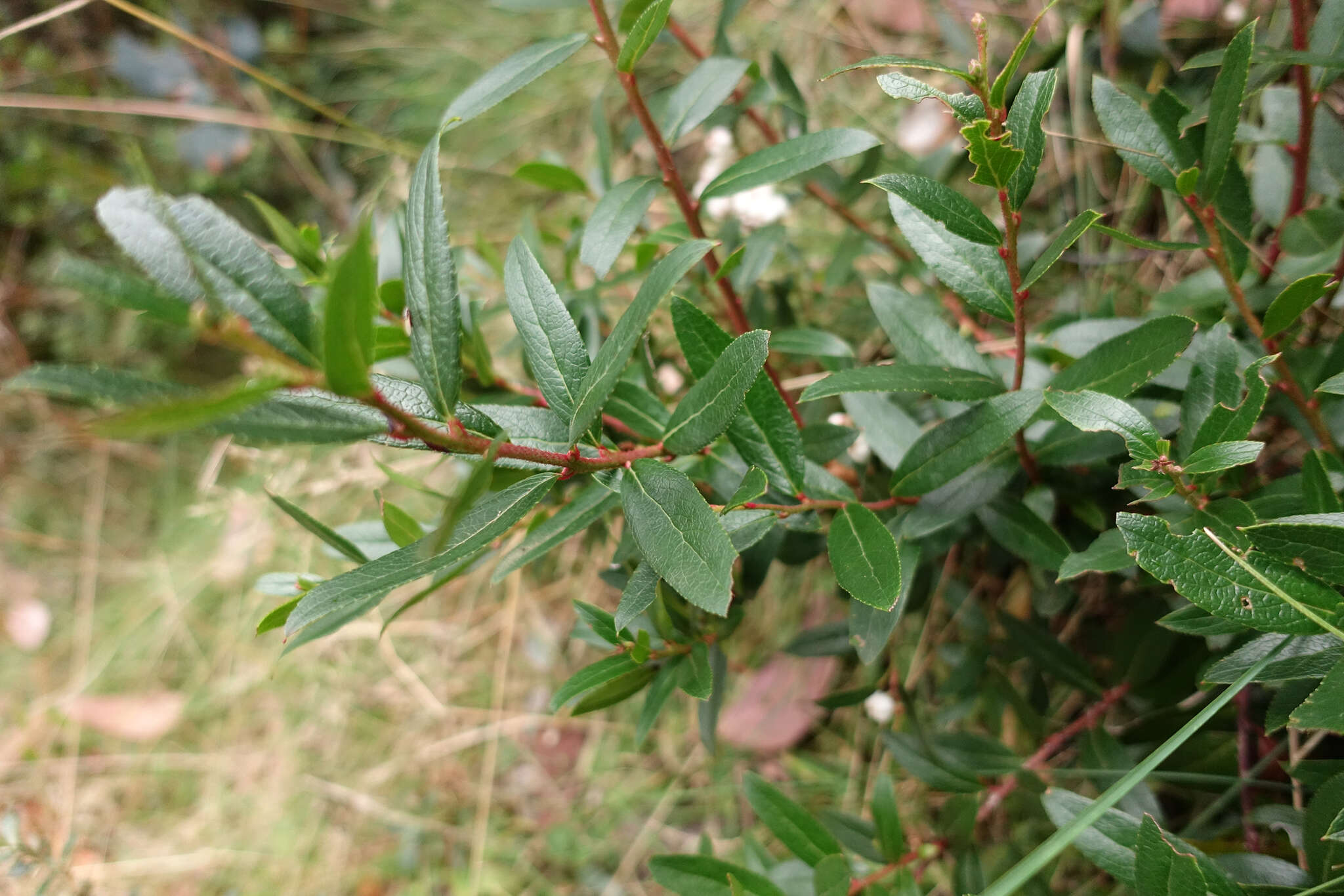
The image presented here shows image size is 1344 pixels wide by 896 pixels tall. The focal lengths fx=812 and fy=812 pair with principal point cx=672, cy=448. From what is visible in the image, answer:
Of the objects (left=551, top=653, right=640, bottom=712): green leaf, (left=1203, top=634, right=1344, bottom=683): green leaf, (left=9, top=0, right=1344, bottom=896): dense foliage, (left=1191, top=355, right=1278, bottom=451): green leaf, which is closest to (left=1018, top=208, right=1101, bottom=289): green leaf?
(left=9, top=0, right=1344, bottom=896): dense foliage

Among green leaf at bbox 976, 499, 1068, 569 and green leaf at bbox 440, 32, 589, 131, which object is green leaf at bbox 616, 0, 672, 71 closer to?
green leaf at bbox 440, 32, 589, 131

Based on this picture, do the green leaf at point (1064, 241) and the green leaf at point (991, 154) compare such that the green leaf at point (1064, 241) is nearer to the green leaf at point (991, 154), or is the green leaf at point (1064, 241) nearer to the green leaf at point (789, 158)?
the green leaf at point (991, 154)

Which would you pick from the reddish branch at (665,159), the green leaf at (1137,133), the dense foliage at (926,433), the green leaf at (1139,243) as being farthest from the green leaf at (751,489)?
the green leaf at (1137,133)

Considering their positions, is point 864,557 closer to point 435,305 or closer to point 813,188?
point 435,305

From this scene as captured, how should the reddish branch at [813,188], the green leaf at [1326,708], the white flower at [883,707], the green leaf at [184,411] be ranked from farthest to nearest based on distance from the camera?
the white flower at [883,707], the reddish branch at [813,188], the green leaf at [1326,708], the green leaf at [184,411]

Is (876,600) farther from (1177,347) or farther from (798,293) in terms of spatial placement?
(798,293)

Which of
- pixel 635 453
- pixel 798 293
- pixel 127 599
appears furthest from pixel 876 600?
pixel 127 599
